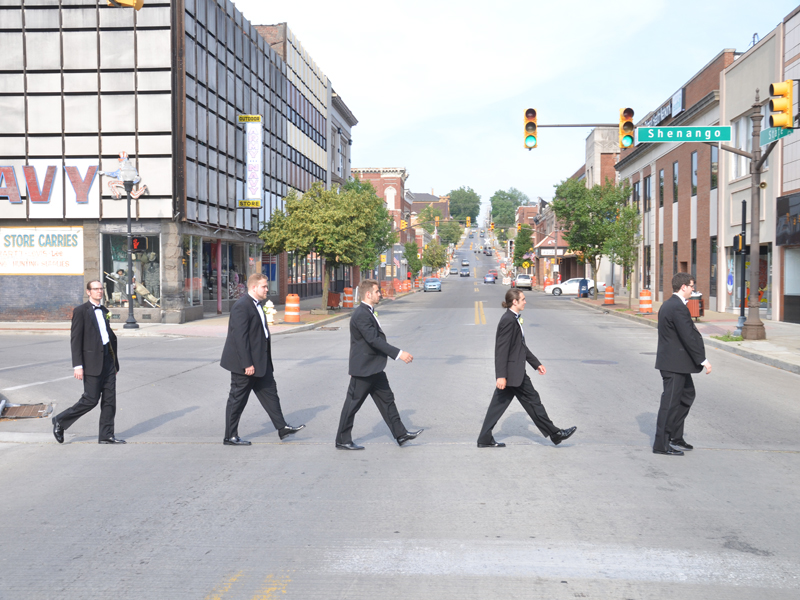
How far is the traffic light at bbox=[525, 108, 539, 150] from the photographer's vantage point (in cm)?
1877

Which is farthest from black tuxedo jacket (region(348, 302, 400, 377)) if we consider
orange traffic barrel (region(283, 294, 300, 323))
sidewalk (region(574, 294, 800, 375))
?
orange traffic barrel (region(283, 294, 300, 323))

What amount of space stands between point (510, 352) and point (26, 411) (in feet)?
22.1

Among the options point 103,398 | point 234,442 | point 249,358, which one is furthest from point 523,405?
point 103,398

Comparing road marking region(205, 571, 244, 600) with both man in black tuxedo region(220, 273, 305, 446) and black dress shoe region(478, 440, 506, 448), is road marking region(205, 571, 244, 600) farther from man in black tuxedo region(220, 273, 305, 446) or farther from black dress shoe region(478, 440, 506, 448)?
black dress shoe region(478, 440, 506, 448)

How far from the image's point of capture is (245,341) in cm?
769

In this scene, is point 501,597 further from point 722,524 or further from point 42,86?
point 42,86

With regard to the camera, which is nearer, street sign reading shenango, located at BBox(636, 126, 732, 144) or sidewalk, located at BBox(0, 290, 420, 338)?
street sign reading shenango, located at BBox(636, 126, 732, 144)

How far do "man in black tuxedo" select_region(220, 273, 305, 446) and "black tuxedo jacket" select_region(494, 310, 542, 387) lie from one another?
245 cm

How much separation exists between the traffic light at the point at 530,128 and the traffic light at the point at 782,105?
18.7ft

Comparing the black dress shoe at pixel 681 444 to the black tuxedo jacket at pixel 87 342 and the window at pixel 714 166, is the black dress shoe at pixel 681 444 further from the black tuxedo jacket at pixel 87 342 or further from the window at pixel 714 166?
the window at pixel 714 166

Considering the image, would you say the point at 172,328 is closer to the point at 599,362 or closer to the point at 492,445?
the point at 599,362

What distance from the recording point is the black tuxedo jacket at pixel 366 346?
7398 millimetres

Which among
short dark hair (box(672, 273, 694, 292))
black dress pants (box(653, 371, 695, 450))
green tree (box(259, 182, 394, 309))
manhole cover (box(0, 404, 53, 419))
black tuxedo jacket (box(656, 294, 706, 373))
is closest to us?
black tuxedo jacket (box(656, 294, 706, 373))

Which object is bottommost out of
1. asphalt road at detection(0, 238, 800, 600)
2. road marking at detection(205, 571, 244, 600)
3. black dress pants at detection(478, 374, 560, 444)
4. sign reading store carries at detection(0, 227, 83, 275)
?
asphalt road at detection(0, 238, 800, 600)
